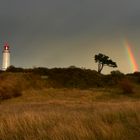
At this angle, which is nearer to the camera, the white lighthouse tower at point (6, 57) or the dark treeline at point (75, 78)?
the dark treeline at point (75, 78)

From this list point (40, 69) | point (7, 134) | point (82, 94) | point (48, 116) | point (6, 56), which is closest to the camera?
point (7, 134)

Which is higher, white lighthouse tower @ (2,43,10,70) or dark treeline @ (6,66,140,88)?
white lighthouse tower @ (2,43,10,70)

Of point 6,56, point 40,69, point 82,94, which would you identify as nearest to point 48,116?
point 82,94

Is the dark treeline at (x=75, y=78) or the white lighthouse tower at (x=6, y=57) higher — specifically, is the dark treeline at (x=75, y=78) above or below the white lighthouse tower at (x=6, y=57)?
below

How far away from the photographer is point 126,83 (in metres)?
50.2

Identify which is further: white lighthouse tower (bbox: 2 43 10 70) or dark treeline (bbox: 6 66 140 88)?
white lighthouse tower (bbox: 2 43 10 70)

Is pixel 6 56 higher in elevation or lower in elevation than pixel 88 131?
higher

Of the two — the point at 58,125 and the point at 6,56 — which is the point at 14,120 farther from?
the point at 6,56

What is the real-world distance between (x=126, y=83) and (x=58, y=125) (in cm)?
3840

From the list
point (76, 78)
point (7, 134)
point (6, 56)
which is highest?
point (6, 56)

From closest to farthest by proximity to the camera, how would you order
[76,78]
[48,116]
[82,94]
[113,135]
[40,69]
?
[113,135], [48,116], [82,94], [76,78], [40,69]

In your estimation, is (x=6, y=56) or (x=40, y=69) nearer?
(x=40, y=69)

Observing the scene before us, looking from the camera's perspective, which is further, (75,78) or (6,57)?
(6,57)

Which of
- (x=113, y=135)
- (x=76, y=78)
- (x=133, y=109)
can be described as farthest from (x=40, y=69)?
(x=113, y=135)
